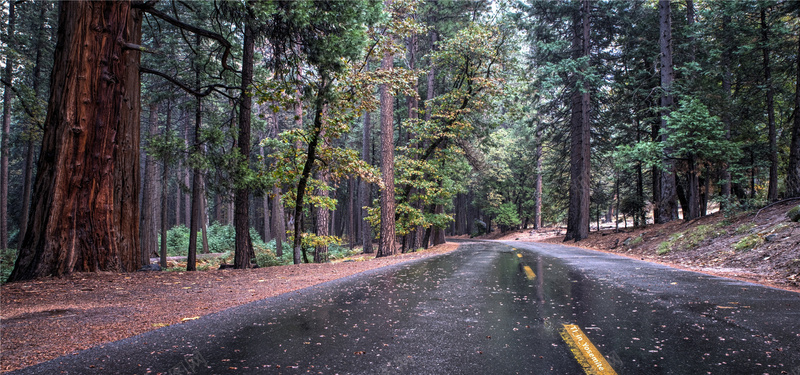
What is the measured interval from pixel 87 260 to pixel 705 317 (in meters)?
9.23

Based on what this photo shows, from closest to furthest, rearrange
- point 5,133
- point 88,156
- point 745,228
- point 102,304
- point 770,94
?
point 102,304 → point 88,156 → point 745,228 → point 770,94 → point 5,133

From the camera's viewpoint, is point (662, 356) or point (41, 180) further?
point (41, 180)

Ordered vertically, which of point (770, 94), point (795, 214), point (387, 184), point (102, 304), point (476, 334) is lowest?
point (102, 304)

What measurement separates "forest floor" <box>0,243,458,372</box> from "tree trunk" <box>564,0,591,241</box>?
17.6m

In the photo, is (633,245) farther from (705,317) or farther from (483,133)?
(705,317)

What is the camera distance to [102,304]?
4895 mm

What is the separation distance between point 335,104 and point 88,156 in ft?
16.7

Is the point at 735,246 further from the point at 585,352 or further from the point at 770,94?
the point at 585,352

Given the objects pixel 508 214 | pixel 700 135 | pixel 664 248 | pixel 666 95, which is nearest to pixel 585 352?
pixel 664 248

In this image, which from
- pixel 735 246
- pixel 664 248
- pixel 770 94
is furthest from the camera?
pixel 770 94

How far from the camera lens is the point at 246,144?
11344mm

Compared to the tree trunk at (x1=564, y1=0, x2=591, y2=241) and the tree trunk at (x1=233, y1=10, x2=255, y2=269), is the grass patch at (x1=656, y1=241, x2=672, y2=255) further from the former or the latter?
the tree trunk at (x1=233, y1=10, x2=255, y2=269)

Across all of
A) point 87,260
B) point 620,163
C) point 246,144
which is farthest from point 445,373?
point 620,163

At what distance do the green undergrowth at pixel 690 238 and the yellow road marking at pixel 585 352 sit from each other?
10.4 m
